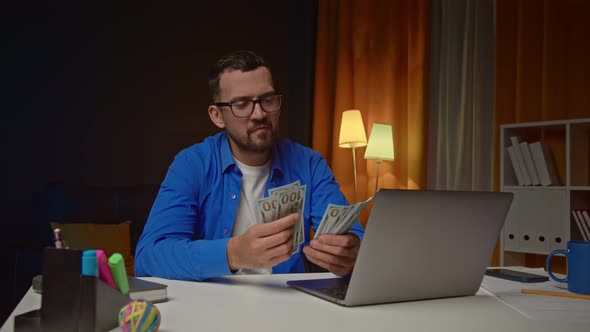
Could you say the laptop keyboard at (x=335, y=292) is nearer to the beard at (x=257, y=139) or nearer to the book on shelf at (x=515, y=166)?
the beard at (x=257, y=139)

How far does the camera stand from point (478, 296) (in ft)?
3.81

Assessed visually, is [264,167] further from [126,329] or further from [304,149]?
[126,329]

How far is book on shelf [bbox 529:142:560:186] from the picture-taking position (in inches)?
111

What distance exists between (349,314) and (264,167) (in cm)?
96

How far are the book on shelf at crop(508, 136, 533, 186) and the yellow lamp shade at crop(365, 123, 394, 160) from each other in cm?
80

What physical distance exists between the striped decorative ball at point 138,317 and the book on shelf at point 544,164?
255 cm

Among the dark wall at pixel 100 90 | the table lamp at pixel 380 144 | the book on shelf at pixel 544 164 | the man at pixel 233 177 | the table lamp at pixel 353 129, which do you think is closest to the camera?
the man at pixel 233 177

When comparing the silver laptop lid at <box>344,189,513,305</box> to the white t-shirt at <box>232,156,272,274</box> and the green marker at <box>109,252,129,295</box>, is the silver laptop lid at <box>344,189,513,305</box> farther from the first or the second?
the white t-shirt at <box>232,156,272,274</box>

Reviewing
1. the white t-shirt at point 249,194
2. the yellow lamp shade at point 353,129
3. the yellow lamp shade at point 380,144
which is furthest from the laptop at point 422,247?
the yellow lamp shade at point 353,129

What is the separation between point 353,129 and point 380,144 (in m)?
0.30

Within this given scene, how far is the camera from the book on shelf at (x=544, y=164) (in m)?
2.81

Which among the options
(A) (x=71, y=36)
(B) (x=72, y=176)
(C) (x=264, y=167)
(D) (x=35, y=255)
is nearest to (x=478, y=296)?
(C) (x=264, y=167)

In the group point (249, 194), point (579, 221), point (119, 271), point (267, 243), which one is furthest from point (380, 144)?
point (119, 271)

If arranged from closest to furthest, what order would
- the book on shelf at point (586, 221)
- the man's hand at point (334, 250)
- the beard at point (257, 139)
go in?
the man's hand at point (334, 250) < the beard at point (257, 139) < the book on shelf at point (586, 221)
